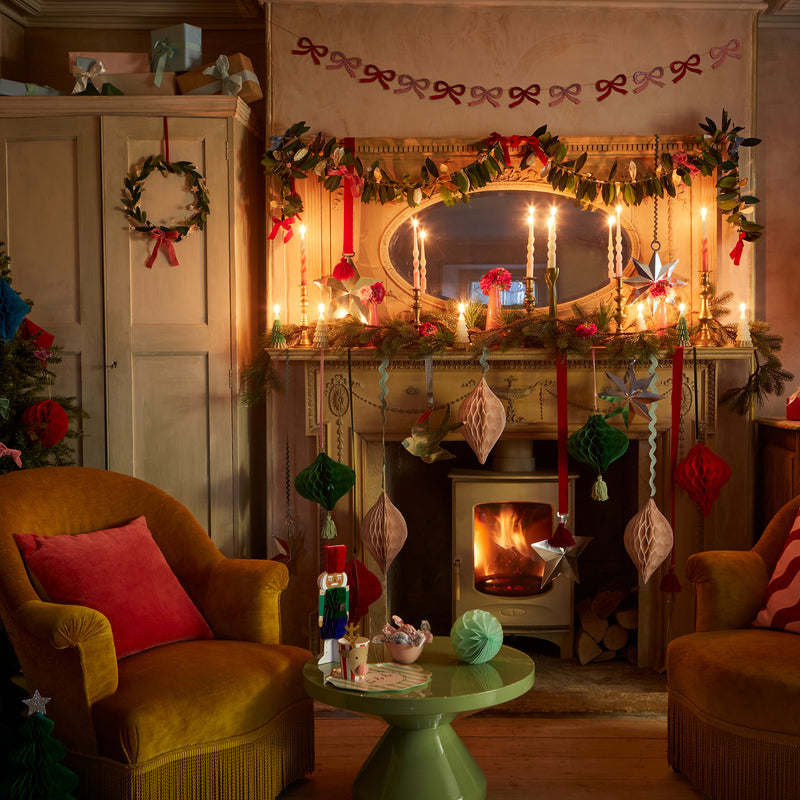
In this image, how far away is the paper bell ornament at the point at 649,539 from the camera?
2891mm

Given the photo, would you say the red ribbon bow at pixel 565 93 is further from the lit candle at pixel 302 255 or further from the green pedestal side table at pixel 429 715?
the green pedestal side table at pixel 429 715

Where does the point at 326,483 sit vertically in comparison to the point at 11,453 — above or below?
below

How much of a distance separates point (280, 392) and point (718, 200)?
6.05 feet

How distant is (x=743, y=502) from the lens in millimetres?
3135

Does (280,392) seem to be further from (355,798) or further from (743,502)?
(743,502)

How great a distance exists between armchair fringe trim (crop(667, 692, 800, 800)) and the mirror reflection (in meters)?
1.64

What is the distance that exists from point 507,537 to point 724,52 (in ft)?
6.79

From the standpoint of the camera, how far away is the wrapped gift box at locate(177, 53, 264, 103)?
307 centimetres

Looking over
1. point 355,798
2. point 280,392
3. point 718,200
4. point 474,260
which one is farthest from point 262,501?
point 718,200

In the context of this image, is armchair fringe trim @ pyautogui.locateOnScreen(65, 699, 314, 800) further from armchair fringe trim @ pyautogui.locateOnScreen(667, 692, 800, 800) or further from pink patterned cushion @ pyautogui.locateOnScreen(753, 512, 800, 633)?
pink patterned cushion @ pyautogui.locateOnScreen(753, 512, 800, 633)

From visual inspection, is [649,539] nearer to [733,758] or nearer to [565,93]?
[733,758]

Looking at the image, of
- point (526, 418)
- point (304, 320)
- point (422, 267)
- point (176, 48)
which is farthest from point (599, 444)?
point (176, 48)

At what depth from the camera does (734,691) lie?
6.63 feet

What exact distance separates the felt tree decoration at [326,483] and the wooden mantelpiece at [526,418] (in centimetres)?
20
